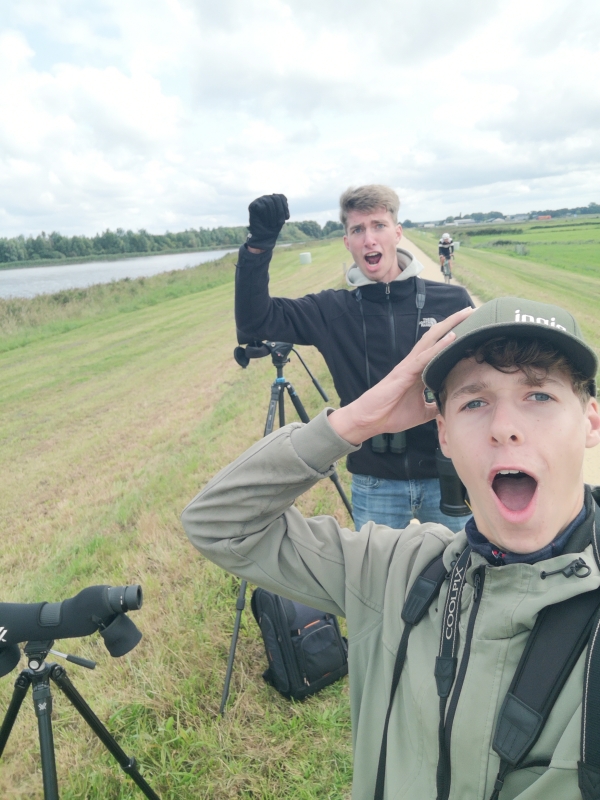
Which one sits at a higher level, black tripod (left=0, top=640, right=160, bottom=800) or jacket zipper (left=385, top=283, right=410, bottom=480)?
jacket zipper (left=385, top=283, right=410, bottom=480)

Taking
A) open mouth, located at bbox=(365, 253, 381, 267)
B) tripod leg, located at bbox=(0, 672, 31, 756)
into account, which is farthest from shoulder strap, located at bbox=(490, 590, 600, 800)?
open mouth, located at bbox=(365, 253, 381, 267)

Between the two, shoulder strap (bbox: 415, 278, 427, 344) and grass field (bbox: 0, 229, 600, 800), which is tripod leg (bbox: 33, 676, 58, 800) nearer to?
grass field (bbox: 0, 229, 600, 800)

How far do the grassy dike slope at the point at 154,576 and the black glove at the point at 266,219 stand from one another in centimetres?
251

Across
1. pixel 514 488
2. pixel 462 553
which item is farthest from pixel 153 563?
pixel 514 488

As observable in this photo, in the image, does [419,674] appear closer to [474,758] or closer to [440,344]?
[474,758]

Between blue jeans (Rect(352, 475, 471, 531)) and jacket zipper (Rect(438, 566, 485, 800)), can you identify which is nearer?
jacket zipper (Rect(438, 566, 485, 800))

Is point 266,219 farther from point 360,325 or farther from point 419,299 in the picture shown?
point 419,299

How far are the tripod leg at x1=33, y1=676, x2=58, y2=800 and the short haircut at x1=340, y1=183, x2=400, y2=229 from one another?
9.53 feet

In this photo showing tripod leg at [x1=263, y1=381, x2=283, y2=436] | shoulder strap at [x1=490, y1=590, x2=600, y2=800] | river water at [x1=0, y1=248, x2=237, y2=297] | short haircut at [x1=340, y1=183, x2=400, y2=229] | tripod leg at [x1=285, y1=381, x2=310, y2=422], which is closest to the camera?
shoulder strap at [x1=490, y1=590, x2=600, y2=800]

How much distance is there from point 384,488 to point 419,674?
5.26ft

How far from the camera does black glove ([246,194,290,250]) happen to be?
2.89m

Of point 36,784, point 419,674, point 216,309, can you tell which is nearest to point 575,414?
point 419,674

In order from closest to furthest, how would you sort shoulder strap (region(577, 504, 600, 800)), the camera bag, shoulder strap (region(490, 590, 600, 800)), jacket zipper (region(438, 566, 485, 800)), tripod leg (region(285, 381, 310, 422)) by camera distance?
shoulder strap (region(577, 504, 600, 800)) → shoulder strap (region(490, 590, 600, 800)) → jacket zipper (region(438, 566, 485, 800)) → the camera bag → tripod leg (region(285, 381, 310, 422))

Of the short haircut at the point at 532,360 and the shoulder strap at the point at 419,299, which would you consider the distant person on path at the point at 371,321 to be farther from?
the short haircut at the point at 532,360
